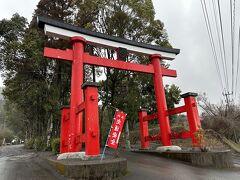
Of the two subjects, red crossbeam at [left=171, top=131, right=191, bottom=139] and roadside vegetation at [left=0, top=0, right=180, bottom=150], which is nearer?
red crossbeam at [left=171, top=131, right=191, bottom=139]

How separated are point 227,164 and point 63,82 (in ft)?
45.3

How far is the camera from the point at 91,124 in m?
5.93

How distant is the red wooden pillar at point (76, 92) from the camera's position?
7207 millimetres

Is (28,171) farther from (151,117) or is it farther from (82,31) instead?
(151,117)

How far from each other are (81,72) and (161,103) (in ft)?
14.7

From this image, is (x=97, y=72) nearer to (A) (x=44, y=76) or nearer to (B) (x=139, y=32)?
(A) (x=44, y=76)

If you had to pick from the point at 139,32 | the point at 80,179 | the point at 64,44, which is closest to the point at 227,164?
the point at 80,179

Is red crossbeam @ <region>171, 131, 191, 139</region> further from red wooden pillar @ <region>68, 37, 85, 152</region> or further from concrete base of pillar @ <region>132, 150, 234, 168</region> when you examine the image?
red wooden pillar @ <region>68, 37, 85, 152</region>

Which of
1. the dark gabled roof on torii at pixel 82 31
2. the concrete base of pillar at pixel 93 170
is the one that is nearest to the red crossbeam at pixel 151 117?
the dark gabled roof on torii at pixel 82 31

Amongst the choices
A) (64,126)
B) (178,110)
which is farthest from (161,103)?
(64,126)

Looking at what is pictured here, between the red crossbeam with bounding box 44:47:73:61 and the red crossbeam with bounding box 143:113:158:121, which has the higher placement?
the red crossbeam with bounding box 44:47:73:61

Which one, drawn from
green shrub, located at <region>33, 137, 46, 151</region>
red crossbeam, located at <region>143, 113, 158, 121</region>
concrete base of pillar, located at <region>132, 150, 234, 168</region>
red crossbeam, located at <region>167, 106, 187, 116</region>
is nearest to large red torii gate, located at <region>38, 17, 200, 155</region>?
red crossbeam, located at <region>167, 106, 187, 116</region>

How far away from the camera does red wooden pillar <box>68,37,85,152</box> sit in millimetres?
7207

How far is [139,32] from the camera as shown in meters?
13.9
